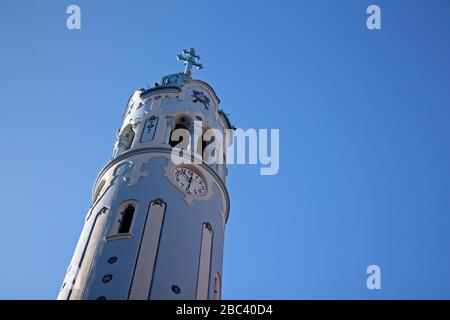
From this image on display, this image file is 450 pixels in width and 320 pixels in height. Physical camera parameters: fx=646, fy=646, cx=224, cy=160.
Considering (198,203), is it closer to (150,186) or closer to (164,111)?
(150,186)

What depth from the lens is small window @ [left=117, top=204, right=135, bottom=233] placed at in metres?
23.4

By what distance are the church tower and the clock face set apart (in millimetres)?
51

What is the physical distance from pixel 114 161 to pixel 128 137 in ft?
8.91

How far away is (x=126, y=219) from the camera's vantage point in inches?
944

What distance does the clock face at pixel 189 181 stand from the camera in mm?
25828

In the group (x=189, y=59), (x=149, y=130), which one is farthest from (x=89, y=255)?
(x=189, y=59)

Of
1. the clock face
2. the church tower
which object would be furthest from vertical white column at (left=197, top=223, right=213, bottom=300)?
the clock face

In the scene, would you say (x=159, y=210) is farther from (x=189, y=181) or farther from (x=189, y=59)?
(x=189, y=59)

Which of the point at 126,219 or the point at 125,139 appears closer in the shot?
the point at 126,219

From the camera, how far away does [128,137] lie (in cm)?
3002

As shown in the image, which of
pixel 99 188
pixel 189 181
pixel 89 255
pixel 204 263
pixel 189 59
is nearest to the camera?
pixel 89 255

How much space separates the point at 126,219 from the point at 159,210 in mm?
1277

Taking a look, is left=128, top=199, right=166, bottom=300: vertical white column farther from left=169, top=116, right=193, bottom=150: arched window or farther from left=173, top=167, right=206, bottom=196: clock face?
left=169, top=116, right=193, bottom=150: arched window
